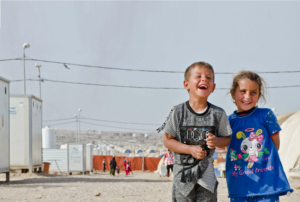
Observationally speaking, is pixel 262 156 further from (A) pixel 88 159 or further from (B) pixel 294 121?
(A) pixel 88 159

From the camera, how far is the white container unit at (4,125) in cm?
1233

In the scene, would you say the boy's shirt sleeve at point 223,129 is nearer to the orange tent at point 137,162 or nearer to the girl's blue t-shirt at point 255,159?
the girl's blue t-shirt at point 255,159

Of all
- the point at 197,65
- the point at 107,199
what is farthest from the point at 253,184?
the point at 107,199

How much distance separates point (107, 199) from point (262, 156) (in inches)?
181

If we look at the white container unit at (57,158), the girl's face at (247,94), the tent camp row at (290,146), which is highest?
the girl's face at (247,94)

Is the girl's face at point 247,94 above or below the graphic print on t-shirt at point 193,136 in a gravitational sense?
above

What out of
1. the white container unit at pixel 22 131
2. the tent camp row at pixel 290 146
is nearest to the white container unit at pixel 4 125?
the white container unit at pixel 22 131

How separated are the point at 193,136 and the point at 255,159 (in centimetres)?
70

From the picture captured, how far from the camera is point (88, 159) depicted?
102 ft

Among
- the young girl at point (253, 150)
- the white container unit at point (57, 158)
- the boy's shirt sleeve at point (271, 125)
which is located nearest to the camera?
the young girl at point (253, 150)

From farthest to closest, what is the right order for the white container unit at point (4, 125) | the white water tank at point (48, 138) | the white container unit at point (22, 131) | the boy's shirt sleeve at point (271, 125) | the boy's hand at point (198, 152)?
1. the white water tank at point (48, 138)
2. the white container unit at point (22, 131)
3. the white container unit at point (4, 125)
4. the boy's shirt sleeve at point (271, 125)
5. the boy's hand at point (198, 152)

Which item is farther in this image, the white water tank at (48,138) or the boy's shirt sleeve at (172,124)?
the white water tank at (48,138)

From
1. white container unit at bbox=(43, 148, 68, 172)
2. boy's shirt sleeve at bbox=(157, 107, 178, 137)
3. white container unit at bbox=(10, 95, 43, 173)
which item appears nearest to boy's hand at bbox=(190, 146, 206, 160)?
boy's shirt sleeve at bbox=(157, 107, 178, 137)

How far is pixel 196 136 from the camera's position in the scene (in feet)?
8.77
